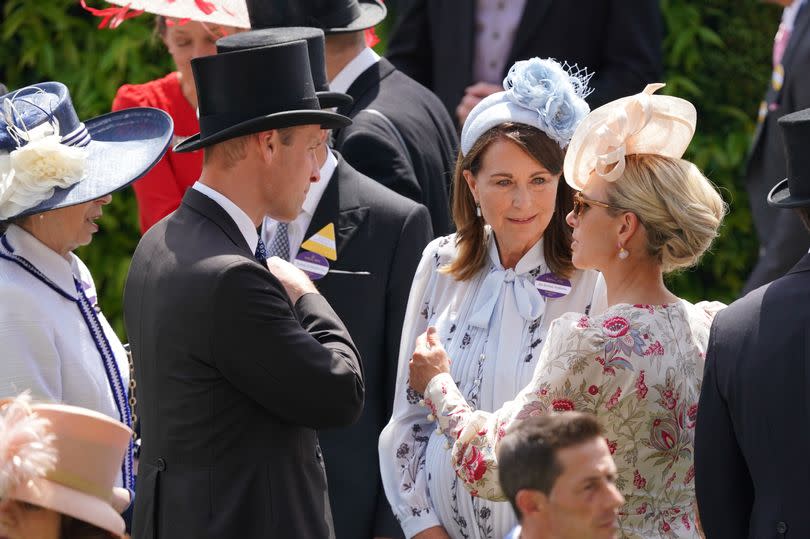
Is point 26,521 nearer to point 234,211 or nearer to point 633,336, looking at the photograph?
point 234,211

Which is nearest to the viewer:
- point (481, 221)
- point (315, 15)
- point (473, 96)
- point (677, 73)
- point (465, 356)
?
point (465, 356)

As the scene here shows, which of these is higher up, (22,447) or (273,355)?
(22,447)

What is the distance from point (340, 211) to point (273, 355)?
1213 mm

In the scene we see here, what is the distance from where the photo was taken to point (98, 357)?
405 centimetres

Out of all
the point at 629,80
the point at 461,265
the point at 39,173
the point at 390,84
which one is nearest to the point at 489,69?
the point at 629,80

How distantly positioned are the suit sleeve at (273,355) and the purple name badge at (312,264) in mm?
973

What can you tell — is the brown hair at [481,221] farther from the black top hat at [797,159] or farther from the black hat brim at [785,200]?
the black top hat at [797,159]

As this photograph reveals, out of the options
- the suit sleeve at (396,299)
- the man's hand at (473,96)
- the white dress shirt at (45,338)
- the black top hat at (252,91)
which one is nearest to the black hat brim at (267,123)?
the black top hat at (252,91)

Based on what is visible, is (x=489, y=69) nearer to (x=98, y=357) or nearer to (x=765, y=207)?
(x=765, y=207)

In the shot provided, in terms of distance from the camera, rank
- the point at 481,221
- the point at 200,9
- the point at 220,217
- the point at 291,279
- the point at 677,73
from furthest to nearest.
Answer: the point at 677,73 → the point at 200,9 → the point at 481,221 → the point at 291,279 → the point at 220,217

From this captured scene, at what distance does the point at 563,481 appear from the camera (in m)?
2.74

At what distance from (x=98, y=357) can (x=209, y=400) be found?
79 centimetres

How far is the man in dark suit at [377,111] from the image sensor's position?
498 centimetres

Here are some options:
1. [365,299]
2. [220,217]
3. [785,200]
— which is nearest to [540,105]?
[365,299]
